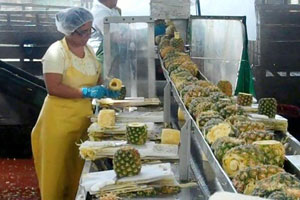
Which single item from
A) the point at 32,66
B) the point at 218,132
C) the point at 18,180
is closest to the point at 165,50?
the point at 18,180

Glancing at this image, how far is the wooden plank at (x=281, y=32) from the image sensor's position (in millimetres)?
7125

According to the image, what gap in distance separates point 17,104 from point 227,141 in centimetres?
497

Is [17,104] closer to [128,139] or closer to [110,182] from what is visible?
[128,139]

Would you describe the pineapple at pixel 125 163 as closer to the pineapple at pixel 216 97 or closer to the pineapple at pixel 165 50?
the pineapple at pixel 216 97

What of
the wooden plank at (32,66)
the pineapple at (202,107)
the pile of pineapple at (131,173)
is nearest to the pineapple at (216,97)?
the pineapple at (202,107)

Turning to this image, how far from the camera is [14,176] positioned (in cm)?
537

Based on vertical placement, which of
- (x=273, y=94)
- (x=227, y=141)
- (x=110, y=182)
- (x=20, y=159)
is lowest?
(x=20, y=159)

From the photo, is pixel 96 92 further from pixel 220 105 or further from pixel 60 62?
pixel 220 105

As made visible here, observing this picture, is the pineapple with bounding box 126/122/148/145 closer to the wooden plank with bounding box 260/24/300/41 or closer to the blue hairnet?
the blue hairnet

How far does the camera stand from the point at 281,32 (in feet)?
23.4

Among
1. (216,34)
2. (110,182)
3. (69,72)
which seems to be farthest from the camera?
(216,34)

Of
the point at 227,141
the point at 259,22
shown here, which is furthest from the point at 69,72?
the point at 259,22

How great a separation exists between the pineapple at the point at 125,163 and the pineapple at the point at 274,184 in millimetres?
752

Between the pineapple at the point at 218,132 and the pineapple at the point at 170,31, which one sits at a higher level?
the pineapple at the point at 170,31
